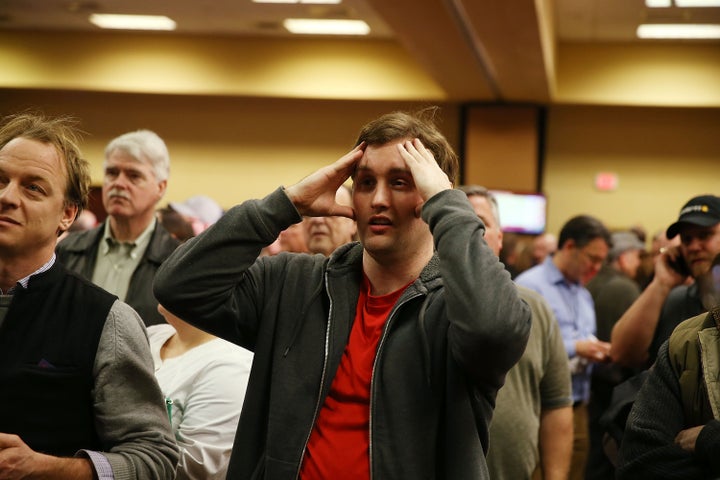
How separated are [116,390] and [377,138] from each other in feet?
2.61

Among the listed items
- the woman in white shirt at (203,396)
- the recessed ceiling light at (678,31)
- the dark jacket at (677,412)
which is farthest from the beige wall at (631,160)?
the dark jacket at (677,412)

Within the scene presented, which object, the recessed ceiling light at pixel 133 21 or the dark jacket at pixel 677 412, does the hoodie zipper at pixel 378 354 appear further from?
the recessed ceiling light at pixel 133 21

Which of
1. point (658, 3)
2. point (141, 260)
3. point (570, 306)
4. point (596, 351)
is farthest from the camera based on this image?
point (658, 3)

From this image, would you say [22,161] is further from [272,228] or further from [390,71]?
[390,71]

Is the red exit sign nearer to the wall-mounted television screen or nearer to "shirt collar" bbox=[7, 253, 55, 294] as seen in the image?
the wall-mounted television screen

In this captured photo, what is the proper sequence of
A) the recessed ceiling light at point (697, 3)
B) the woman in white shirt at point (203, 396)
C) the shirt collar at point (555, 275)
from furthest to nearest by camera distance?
the recessed ceiling light at point (697, 3) → the shirt collar at point (555, 275) → the woman in white shirt at point (203, 396)

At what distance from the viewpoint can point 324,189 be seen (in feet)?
7.35

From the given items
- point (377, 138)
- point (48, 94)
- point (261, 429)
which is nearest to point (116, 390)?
point (261, 429)

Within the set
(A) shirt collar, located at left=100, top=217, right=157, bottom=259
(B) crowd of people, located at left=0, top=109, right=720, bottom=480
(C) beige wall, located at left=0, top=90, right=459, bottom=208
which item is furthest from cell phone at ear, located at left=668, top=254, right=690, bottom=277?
(C) beige wall, located at left=0, top=90, right=459, bottom=208

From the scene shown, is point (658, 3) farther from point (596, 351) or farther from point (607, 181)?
point (596, 351)

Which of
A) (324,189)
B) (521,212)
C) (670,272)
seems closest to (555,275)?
(670,272)

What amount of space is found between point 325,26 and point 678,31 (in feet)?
12.8

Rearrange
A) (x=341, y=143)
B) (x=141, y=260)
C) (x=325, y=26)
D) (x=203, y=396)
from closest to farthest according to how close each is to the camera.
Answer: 1. (x=203, y=396)
2. (x=141, y=260)
3. (x=325, y=26)
4. (x=341, y=143)

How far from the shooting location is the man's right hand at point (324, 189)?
2199 mm
